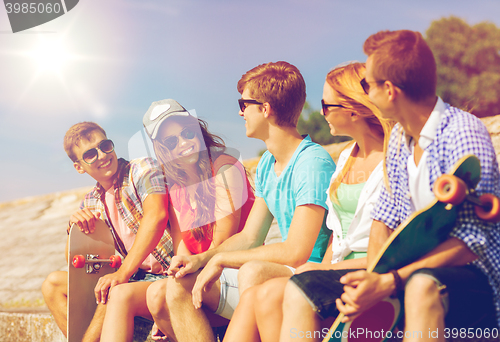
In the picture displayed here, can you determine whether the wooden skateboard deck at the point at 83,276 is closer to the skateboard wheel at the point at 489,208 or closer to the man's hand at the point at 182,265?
the man's hand at the point at 182,265

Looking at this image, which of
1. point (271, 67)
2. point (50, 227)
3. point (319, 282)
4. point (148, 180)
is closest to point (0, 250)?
point (50, 227)

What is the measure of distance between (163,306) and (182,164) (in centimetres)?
93

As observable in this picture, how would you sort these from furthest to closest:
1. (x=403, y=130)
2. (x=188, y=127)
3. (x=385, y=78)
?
(x=188, y=127) < (x=403, y=130) < (x=385, y=78)

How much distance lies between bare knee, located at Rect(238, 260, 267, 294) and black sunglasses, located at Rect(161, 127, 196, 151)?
119 cm

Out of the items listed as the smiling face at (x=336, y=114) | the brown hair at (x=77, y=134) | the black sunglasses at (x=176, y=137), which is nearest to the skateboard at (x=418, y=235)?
the smiling face at (x=336, y=114)

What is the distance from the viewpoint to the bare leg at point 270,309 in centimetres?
175

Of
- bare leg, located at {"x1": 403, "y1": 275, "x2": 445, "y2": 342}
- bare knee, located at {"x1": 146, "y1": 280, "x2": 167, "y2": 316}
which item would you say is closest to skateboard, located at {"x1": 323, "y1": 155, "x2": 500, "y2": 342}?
bare leg, located at {"x1": 403, "y1": 275, "x2": 445, "y2": 342}

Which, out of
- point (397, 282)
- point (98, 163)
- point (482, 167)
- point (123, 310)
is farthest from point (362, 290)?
point (98, 163)

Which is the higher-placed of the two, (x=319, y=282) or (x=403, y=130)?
(x=403, y=130)

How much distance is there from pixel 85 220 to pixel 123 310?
0.85m

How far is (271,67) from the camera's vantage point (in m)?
2.50

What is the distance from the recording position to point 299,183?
2258mm

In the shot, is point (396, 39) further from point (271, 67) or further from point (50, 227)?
point (50, 227)

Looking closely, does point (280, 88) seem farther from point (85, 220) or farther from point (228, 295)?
point (85, 220)
